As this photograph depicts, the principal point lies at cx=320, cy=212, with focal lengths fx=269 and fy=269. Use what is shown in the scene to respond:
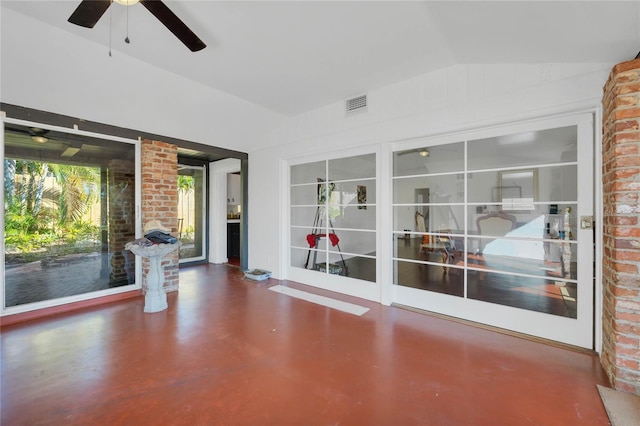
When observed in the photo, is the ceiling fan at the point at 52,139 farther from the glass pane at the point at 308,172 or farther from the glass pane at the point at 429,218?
the glass pane at the point at 429,218

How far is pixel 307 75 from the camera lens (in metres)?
3.10

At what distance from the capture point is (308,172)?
4531 millimetres

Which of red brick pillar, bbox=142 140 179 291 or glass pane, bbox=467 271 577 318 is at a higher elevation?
red brick pillar, bbox=142 140 179 291

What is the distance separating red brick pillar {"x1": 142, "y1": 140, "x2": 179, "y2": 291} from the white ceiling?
143cm

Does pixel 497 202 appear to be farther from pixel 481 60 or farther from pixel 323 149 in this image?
pixel 323 149

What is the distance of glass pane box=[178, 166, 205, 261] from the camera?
6.04 meters

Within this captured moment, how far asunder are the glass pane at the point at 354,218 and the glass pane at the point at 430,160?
26.4 inches

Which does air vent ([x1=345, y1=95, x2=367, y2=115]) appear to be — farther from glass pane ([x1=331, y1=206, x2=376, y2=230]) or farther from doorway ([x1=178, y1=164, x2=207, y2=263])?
doorway ([x1=178, y1=164, x2=207, y2=263])

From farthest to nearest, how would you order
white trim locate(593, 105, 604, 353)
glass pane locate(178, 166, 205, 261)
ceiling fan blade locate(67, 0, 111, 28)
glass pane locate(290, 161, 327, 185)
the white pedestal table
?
glass pane locate(178, 166, 205, 261) < glass pane locate(290, 161, 327, 185) < the white pedestal table < white trim locate(593, 105, 604, 353) < ceiling fan blade locate(67, 0, 111, 28)

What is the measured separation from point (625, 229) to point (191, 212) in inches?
262

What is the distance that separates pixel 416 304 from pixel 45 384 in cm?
344

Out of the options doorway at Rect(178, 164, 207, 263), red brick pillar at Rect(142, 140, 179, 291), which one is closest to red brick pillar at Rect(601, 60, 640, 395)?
red brick pillar at Rect(142, 140, 179, 291)

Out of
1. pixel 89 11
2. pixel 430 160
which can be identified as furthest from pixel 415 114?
pixel 89 11

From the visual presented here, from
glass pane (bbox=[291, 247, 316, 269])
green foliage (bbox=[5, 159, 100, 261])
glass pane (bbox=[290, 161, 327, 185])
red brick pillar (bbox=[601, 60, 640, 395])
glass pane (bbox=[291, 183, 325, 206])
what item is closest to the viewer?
red brick pillar (bbox=[601, 60, 640, 395])
